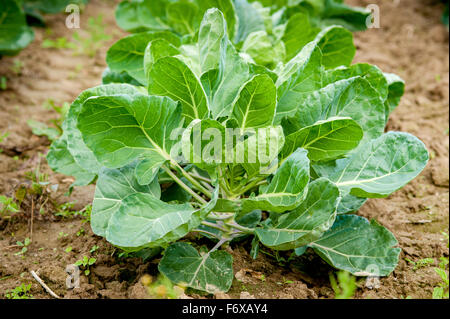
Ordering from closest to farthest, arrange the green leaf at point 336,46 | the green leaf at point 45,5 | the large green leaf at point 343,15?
the green leaf at point 336,46 → the large green leaf at point 343,15 → the green leaf at point 45,5

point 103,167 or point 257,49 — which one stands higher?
point 257,49

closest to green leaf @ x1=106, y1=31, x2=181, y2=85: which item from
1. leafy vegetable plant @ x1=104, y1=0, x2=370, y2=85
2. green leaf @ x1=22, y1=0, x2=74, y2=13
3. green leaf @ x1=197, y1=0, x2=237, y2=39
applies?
leafy vegetable plant @ x1=104, y1=0, x2=370, y2=85

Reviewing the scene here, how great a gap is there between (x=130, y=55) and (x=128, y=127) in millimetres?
867

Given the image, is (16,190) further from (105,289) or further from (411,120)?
(411,120)

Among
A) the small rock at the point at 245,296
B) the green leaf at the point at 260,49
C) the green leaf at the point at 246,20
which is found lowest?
the small rock at the point at 245,296

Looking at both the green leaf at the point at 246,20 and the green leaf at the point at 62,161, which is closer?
the green leaf at the point at 62,161

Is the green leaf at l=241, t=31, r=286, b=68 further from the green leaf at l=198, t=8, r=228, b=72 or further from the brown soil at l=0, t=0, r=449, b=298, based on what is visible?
the brown soil at l=0, t=0, r=449, b=298

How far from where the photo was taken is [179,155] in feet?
5.93

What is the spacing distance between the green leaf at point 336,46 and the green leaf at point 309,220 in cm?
100

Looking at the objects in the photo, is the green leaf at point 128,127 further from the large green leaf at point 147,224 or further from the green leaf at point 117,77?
the green leaf at point 117,77

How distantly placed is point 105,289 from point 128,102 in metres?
0.68

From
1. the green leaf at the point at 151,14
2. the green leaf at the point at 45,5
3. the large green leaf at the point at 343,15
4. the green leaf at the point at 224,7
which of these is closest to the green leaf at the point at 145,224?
the green leaf at the point at 224,7

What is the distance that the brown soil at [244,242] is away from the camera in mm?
1619
